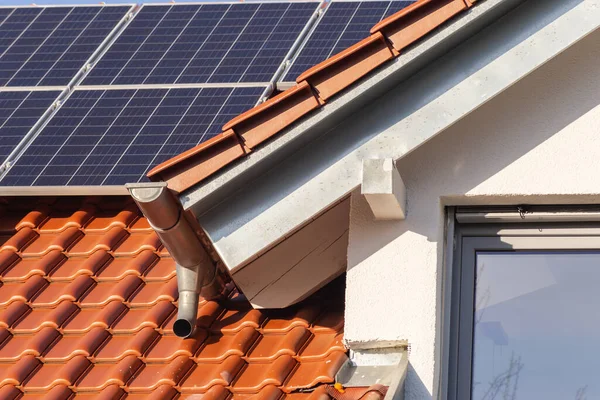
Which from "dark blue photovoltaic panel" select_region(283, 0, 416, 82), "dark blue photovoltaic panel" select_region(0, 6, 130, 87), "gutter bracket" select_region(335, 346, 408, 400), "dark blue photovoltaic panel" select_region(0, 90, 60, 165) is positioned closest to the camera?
"gutter bracket" select_region(335, 346, 408, 400)

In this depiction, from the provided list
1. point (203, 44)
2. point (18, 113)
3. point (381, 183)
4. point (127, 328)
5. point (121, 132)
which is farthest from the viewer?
point (203, 44)

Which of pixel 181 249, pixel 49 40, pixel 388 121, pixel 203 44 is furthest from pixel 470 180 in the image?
pixel 49 40

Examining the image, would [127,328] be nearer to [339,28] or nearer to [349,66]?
[349,66]

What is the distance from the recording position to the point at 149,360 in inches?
222

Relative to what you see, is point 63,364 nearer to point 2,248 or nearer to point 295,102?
point 2,248

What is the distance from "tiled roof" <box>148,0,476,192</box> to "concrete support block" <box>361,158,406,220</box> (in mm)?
385

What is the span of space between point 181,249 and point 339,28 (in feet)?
10.3

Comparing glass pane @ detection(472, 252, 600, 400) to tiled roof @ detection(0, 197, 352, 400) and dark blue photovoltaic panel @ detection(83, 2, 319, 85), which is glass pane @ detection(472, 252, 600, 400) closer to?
tiled roof @ detection(0, 197, 352, 400)

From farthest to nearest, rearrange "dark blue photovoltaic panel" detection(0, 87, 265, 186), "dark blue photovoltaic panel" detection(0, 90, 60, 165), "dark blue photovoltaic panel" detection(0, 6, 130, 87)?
"dark blue photovoltaic panel" detection(0, 6, 130, 87)
"dark blue photovoltaic panel" detection(0, 90, 60, 165)
"dark blue photovoltaic panel" detection(0, 87, 265, 186)

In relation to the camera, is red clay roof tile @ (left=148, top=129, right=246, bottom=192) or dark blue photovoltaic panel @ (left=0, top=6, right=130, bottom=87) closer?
red clay roof tile @ (left=148, top=129, right=246, bottom=192)

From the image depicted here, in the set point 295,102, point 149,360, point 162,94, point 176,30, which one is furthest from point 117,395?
point 176,30

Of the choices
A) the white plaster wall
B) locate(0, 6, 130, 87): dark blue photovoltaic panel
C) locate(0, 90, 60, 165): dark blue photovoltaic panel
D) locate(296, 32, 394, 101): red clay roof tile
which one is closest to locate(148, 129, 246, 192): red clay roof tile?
locate(296, 32, 394, 101): red clay roof tile

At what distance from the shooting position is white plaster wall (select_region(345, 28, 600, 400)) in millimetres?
5125

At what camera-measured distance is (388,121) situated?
5.16m
